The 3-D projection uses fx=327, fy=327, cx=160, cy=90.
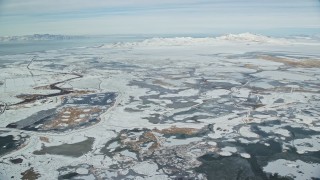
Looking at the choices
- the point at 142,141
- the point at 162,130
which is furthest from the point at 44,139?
the point at 162,130

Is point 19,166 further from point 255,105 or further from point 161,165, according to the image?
point 255,105

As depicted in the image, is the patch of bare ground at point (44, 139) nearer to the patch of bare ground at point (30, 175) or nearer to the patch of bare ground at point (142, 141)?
the patch of bare ground at point (30, 175)

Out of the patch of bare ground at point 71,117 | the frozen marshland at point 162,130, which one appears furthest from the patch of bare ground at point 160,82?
the patch of bare ground at point 71,117

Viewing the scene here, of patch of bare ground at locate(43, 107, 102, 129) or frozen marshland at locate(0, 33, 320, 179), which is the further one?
patch of bare ground at locate(43, 107, 102, 129)

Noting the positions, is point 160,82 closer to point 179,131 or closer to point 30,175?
point 179,131

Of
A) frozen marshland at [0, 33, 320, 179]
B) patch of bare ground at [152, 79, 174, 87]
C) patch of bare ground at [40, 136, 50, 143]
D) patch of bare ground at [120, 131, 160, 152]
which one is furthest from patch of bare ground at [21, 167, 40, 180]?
patch of bare ground at [152, 79, 174, 87]

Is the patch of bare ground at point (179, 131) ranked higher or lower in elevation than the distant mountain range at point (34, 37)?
lower

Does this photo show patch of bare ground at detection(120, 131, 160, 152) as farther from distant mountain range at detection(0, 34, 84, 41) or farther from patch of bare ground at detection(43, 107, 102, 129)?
distant mountain range at detection(0, 34, 84, 41)
